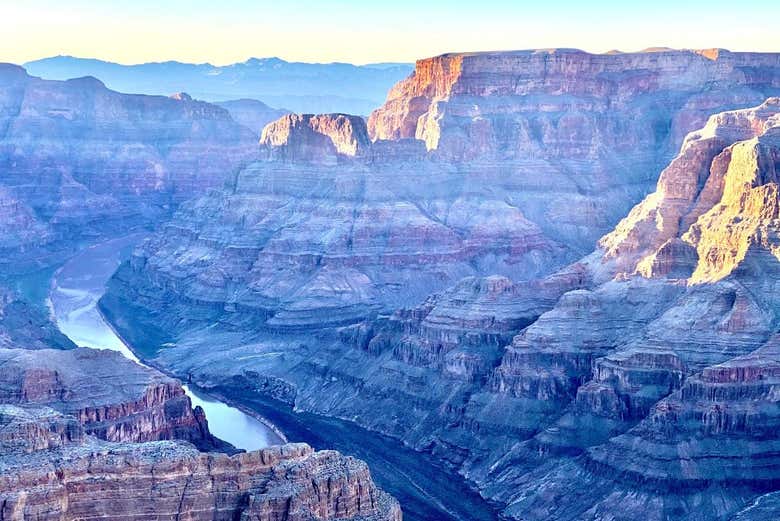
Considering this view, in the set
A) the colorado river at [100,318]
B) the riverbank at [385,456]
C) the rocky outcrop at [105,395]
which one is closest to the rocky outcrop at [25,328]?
the colorado river at [100,318]

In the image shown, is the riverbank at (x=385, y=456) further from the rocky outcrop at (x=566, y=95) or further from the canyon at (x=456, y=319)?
the rocky outcrop at (x=566, y=95)

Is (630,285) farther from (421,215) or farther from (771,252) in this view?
(421,215)

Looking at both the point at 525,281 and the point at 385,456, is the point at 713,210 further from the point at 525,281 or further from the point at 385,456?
the point at 385,456

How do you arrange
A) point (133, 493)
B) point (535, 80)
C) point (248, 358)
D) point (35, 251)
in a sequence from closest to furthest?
1. point (133, 493)
2. point (248, 358)
3. point (535, 80)
4. point (35, 251)

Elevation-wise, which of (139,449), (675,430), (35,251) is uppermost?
(139,449)

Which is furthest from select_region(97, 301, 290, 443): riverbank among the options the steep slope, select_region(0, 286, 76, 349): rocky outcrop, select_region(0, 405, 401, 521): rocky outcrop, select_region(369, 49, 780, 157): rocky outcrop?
select_region(0, 405, 401, 521): rocky outcrop

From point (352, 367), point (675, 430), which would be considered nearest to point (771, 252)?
point (675, 430)

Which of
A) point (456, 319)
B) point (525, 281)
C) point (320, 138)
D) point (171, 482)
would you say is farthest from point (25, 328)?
point (171, 482)

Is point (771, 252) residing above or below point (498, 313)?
above
